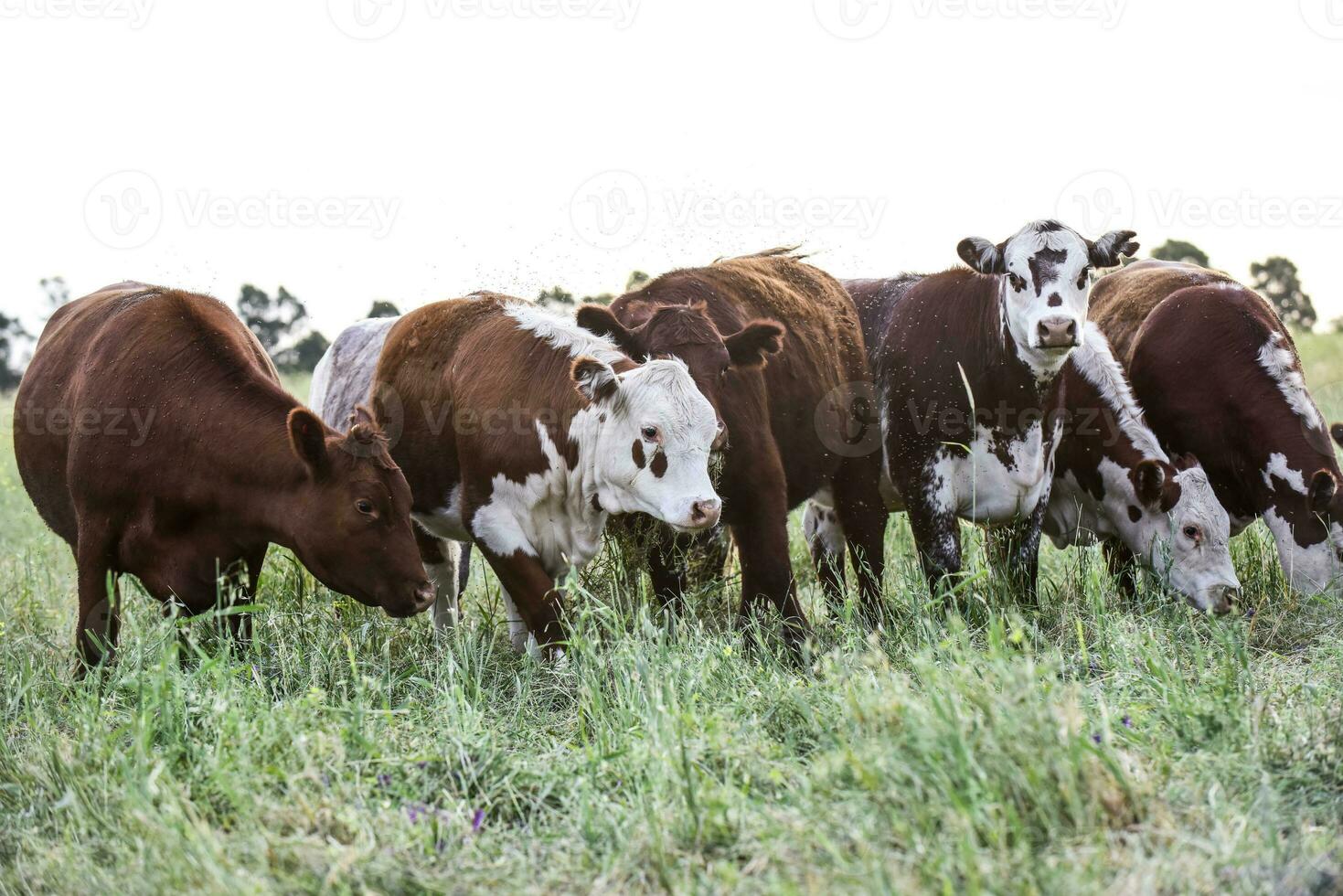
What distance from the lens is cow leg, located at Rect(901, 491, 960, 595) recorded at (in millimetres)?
6418

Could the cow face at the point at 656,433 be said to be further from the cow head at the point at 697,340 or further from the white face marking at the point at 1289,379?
the white face marking at the point at 1289,379

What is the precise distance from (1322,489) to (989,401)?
1.69 meters

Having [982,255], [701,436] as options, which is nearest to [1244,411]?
[982,255]

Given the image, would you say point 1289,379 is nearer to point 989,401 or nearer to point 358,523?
point 989,401

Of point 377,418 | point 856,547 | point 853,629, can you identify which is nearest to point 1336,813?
point 853,629

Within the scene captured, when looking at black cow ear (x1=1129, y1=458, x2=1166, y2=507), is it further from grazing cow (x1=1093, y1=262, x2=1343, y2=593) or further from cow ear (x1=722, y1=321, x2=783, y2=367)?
cow ear (x1=722, y1=321, x2=783, y2=367)

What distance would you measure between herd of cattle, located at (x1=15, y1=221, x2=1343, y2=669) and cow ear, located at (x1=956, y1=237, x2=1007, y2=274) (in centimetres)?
1

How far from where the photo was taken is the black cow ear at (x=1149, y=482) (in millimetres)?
6504

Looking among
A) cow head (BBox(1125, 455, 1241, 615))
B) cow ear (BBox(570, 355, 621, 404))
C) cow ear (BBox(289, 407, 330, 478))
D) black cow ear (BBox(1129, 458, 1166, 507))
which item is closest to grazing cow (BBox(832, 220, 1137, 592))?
black cow ear (BBox(1129, 458, 1166, 507))

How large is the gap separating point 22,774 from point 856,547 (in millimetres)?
4194

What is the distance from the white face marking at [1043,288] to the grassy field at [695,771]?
1412 mm

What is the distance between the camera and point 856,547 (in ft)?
22.5

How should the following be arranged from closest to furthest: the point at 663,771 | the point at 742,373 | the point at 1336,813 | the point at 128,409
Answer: the point at 1336,813 → the point at 663,771 → the point at 128,409 → the point at 742,373

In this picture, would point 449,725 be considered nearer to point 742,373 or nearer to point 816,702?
point 816,702
